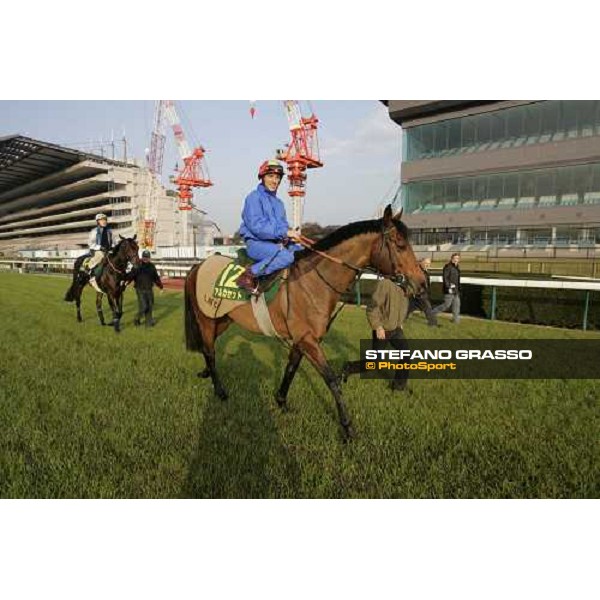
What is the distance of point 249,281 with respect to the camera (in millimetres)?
3436

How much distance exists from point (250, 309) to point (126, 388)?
1781mm

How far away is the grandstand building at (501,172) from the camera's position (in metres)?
4.36

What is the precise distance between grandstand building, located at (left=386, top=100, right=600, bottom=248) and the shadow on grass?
269 centimetres

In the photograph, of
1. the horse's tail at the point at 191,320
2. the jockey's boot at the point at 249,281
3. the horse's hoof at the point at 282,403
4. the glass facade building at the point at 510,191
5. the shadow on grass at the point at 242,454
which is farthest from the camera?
the glass facade building at the point at 510,191

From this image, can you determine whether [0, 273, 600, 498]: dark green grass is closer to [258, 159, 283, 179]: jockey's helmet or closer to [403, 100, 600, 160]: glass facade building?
[258, 159, 283, 179]: jockey's helmet

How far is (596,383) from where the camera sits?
12.9ft

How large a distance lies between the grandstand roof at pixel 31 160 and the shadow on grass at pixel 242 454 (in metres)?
5.16

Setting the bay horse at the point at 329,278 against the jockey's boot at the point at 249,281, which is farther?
the jockey's boot at the point at 249,281

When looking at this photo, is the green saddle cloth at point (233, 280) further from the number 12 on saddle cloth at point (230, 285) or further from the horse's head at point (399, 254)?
the horse's head at point (399, 254)

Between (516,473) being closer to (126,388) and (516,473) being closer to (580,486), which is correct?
(580,486)

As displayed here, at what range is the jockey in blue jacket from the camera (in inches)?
129

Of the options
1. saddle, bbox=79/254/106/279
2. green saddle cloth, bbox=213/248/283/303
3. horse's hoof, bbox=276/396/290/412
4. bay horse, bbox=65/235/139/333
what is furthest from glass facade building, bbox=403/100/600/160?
saddle, bbox=79/254/106/279

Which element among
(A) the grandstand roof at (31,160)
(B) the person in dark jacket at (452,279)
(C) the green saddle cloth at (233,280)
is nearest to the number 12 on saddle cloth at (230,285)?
(C) the green saddle cloth at (233,280)

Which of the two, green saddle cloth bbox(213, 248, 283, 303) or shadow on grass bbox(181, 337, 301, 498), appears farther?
green saddle cloth bbox(213, 248, 283, 303)
